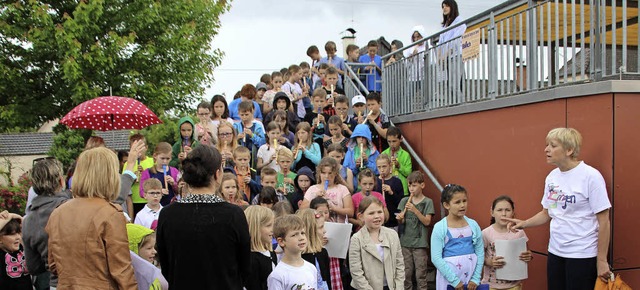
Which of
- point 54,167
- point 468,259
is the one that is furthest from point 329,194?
point 54,167

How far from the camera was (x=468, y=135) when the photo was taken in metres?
8.46

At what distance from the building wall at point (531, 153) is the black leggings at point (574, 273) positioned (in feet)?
1.44

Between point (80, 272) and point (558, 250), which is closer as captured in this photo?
point (80, 272)

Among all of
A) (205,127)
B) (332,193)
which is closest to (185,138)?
(205,127)

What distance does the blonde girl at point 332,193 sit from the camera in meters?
7.60

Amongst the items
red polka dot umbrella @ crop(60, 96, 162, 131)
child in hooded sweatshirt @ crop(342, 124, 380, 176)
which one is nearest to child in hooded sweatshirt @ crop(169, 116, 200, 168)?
red polka dot umbrella @ crop(60, 96, 162, 131)

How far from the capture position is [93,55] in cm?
1563

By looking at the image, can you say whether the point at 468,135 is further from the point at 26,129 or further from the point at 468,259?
the point at 26,129

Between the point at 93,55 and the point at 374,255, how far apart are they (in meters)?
11.5

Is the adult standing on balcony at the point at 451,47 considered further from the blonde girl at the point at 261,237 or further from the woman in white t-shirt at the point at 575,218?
the blonde girl at the point at 261,237

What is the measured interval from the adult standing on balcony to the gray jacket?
5733 millimetres

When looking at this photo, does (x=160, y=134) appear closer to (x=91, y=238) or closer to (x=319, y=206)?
(x=319, y=206)

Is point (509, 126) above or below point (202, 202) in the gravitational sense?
above

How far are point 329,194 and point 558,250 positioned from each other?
9.29ft
